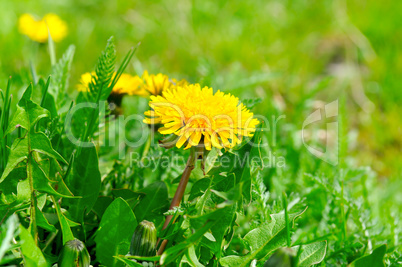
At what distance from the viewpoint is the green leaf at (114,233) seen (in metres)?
0.99

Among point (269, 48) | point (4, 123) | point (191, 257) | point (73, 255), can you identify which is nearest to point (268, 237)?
point (191, 257)

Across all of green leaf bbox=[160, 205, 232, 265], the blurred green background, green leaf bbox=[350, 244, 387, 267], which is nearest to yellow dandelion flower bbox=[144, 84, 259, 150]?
green leaf bbox=[160, 205, 232, 265]

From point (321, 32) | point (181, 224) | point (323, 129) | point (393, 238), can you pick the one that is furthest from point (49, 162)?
point (321, 32)

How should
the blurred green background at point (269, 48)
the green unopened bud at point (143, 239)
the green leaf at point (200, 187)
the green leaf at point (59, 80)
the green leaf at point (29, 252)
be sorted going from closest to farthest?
the green leaf at point (29, 252), the green unopened bud at point (143, 239), the green leaf at point (200, 187), the green leaf at point (59, 80), the blurred green background at point (269, 48)

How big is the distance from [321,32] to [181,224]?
98.3 inches

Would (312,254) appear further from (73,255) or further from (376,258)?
(73,255)

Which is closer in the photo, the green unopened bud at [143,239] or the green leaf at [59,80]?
the green unopened bud at [143,239]

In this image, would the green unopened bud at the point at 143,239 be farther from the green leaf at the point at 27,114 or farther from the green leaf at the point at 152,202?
the green leaf at the point at 27,114

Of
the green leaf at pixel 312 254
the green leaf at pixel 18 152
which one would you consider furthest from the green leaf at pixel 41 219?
the green leaf at pixel 312 254

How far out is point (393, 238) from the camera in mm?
1259

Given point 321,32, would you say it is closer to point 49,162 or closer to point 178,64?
point 178,64

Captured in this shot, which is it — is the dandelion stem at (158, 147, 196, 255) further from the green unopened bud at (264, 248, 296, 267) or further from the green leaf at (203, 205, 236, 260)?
the green unopened bud at (264, 248, 296, 267)

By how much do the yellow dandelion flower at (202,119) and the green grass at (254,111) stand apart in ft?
0.32

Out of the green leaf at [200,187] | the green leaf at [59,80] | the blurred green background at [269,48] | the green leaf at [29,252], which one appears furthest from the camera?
the blurred green background at [269,48]
